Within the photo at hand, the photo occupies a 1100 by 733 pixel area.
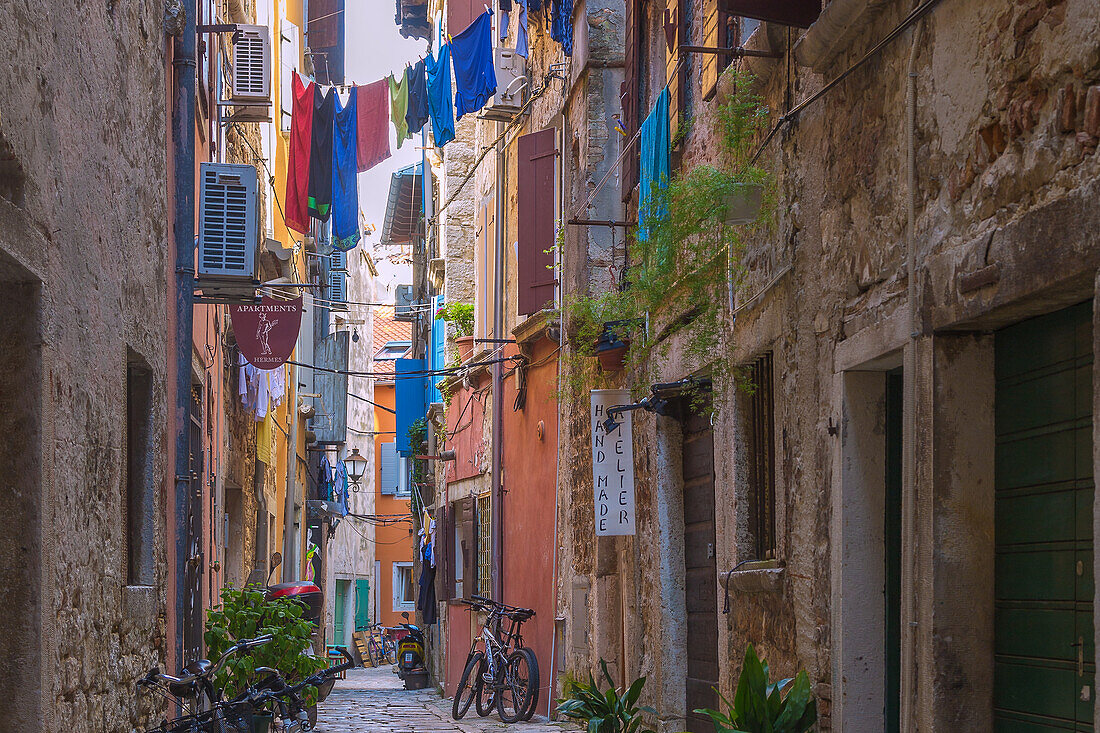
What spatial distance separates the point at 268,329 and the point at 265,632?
3.04 metres

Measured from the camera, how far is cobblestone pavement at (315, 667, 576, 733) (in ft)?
35.8

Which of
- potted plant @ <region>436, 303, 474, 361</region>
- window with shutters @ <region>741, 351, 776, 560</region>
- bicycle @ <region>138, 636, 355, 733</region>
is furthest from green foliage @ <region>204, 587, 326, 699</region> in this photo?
potted plant @ <region>436, 303, 474, 361</region>

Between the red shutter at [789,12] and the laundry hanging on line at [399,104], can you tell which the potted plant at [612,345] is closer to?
the red shutter at [789,12]

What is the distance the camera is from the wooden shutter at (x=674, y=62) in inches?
321

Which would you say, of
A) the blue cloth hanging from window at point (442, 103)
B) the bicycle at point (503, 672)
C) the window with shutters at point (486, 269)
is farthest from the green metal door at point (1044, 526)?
the window with shutters at point (486, 269)

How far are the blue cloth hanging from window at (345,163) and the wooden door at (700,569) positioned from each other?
6.73 metres

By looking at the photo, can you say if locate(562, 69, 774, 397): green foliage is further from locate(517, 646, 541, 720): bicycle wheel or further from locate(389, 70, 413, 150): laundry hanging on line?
locate(389, 70, 413, 150): laundry hanging on line

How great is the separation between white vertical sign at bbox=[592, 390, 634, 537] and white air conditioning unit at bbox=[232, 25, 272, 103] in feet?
13.1

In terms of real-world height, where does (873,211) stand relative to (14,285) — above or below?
above

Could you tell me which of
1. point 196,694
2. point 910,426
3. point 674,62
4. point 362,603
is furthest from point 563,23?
point 362,603

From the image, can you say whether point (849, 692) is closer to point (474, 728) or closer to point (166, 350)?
point (166, 350)

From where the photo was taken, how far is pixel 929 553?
4207mm

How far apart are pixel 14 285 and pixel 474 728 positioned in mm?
7799

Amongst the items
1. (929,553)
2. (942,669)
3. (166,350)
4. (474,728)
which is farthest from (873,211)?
(474,728)
